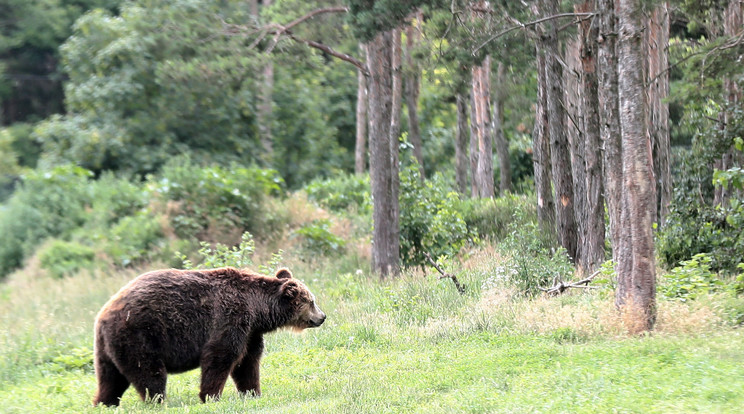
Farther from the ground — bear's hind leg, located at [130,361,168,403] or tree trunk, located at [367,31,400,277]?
tree trunk, located at [367,31,400,277]

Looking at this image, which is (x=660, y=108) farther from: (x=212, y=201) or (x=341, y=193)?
(x=212, y=201)

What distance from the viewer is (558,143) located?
17500 mm

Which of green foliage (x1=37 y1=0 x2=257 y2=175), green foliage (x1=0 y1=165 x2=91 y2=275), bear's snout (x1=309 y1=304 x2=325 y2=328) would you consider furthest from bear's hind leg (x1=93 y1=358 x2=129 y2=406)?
green foliage (x1=37 y1=0 x2=257 y2=175)

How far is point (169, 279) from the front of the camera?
10.1 metres

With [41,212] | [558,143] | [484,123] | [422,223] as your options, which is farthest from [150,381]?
[41,212]

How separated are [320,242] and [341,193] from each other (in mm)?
7639

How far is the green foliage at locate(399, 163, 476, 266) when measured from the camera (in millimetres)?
21750

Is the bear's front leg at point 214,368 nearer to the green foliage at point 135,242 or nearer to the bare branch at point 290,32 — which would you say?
the bare branch at point 290,32

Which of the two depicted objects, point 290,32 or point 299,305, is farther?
point 290,32

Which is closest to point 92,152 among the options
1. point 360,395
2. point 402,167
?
point 402,167

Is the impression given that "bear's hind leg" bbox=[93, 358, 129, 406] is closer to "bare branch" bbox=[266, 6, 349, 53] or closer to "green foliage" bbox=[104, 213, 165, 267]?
"bare branch" bbox=[266, 6, 349, 53]

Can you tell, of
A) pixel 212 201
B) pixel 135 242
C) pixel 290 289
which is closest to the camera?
pixel 290 289

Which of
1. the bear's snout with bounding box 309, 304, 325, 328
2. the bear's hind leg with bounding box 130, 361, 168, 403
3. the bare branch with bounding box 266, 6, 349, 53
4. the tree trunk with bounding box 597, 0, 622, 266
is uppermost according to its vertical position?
the bare branch with bounding box 266, 6, 349, 53

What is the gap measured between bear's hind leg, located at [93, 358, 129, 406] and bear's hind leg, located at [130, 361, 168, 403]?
1.63 ft
